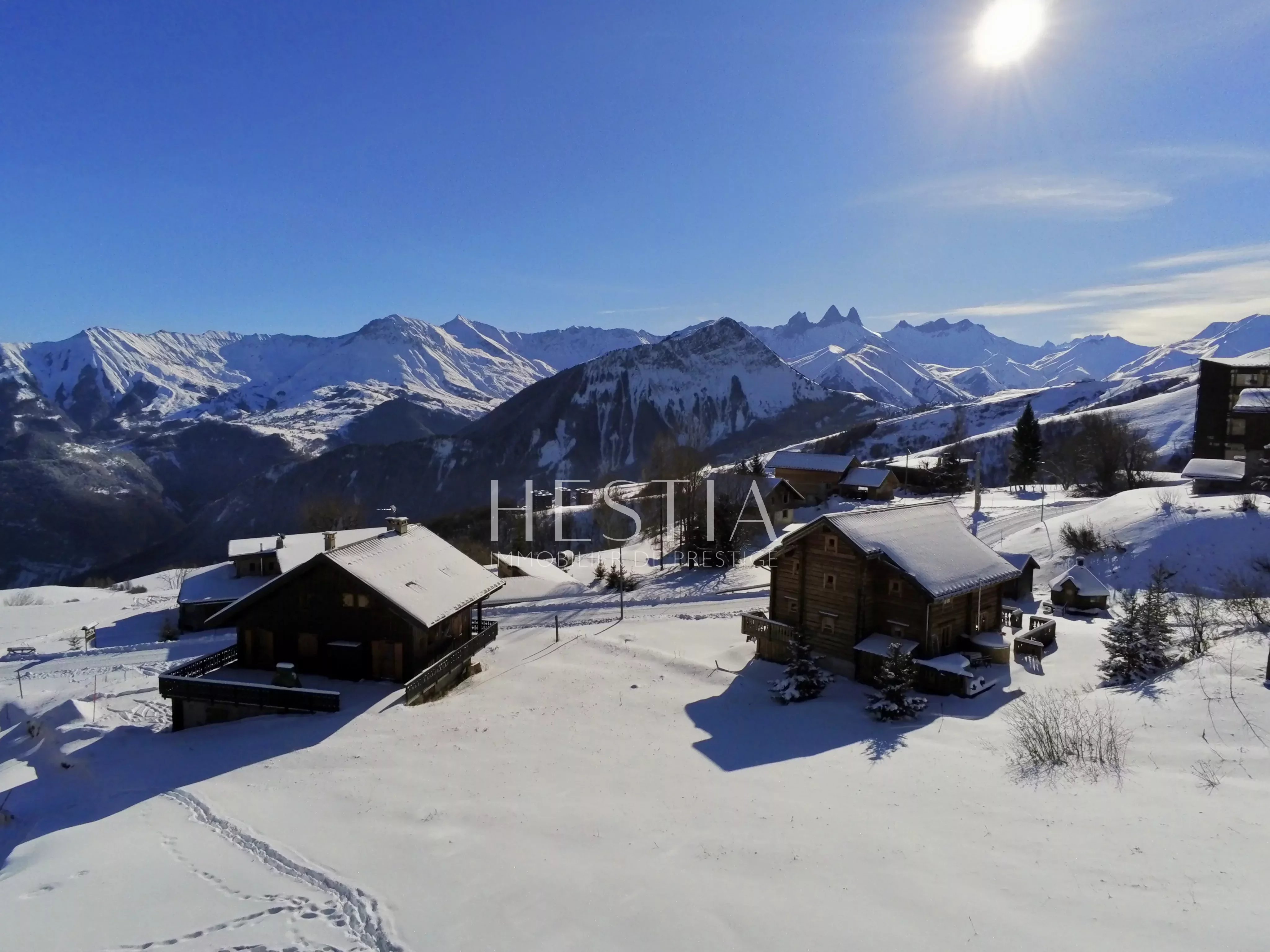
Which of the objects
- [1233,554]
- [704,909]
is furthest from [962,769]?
[1233,554]

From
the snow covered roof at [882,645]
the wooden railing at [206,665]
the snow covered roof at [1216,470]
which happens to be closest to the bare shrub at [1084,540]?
the snow covered roof at [1216,470]

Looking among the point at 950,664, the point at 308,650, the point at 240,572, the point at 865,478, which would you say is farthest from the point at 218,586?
the point at 865,478

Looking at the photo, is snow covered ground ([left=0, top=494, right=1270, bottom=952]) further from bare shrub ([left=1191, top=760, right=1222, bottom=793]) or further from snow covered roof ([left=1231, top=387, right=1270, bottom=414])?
snow covered roof ([left=1231, top=387, right=1270, bottom=414])

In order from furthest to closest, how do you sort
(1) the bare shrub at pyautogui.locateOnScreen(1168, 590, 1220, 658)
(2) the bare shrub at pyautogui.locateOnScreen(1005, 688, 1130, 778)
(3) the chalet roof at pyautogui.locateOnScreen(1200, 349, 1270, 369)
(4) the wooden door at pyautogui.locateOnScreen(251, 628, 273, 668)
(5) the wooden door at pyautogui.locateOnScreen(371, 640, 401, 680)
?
(3) the chalet roof at pyautogui.locateOnScreen(1200, 349, 1270, 369)
(4) the wooden door at pyautogui.locateOnScreen(251, 628, 273, 668)
(5) the wooden door at pyautogui.locateOnScreen(371, 640, 401, 680)
(1) the bare shrub at pyautogui.locateOnScreen(1168, 590, 1220, 658)
(2) the bare shrub at pyautogui.locateOnScreen(1005, 688, 1130, 778)

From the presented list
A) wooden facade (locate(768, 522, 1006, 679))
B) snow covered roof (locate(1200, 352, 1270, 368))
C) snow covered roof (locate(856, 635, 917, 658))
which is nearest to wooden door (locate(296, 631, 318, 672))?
wooden facade (locate(768, 522, 1006, 679))

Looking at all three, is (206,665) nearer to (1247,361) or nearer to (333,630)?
→ (333,630)

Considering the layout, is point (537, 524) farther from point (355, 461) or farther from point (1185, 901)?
point (355, 461)

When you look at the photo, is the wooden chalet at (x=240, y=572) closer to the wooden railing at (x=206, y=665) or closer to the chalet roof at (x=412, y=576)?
the chalet roof at (x=412, y=576)

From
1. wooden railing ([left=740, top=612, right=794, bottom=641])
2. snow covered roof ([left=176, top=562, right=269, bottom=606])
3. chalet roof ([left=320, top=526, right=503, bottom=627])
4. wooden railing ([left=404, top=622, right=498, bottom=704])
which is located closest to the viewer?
wooden railing ([left=404, top=622, right=498, bottom=704])
